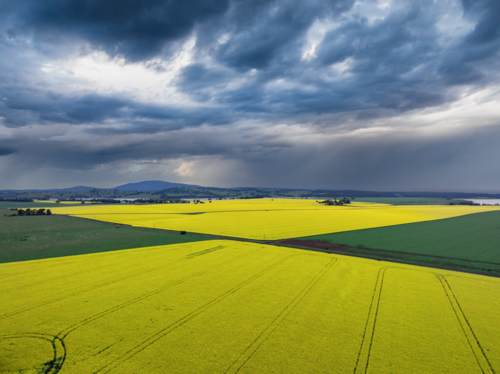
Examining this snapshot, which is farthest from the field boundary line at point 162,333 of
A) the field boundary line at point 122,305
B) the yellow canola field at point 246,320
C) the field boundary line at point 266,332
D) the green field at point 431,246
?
the green field at point 431,246

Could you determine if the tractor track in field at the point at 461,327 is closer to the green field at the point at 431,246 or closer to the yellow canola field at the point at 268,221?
the green field at the point at 431,246


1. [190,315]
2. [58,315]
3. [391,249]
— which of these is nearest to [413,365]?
[190,315]

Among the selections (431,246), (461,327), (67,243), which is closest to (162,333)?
(461,327)

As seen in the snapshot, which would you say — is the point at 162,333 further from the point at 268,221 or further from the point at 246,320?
the point at 268,221

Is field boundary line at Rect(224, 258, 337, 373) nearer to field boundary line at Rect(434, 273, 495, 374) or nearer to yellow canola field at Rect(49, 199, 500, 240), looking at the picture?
field boundary line at Rect(434, 273, 495, 374)

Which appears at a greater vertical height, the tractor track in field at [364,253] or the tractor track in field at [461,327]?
the tractor track in field at [461,327]
